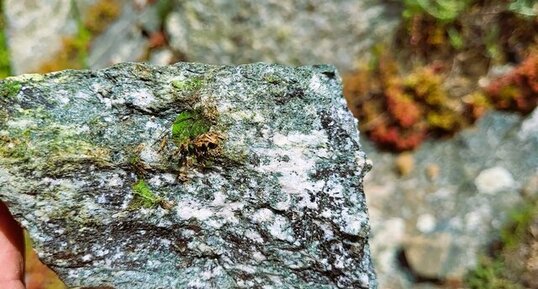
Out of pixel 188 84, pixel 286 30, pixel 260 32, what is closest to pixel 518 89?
pixel 286 30

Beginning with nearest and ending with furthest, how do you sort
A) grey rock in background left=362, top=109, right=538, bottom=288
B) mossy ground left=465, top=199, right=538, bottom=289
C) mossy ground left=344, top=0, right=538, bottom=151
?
mossy ground left=465, top=199, right=538, bottom=289 → grey rock in background left=362, top=109, right=538, bottom=288 → mossy ground left=344, top=0, right=538, bottom=151

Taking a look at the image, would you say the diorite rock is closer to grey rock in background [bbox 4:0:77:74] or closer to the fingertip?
the fingertip

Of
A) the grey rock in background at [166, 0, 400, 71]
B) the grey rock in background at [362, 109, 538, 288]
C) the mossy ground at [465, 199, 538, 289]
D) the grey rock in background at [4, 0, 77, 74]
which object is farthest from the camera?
the grey rock in background at [4, 0, 77, 74]

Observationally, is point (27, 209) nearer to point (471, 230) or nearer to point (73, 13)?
point (471, 230)

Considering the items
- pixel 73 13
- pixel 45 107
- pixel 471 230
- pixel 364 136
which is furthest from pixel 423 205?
pixel 73 13

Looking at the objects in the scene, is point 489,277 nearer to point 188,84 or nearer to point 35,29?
point 188,84

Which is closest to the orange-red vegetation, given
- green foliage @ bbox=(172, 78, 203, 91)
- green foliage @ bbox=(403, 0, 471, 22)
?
green foliage @ bbox=(403, 0, 471, 22)
